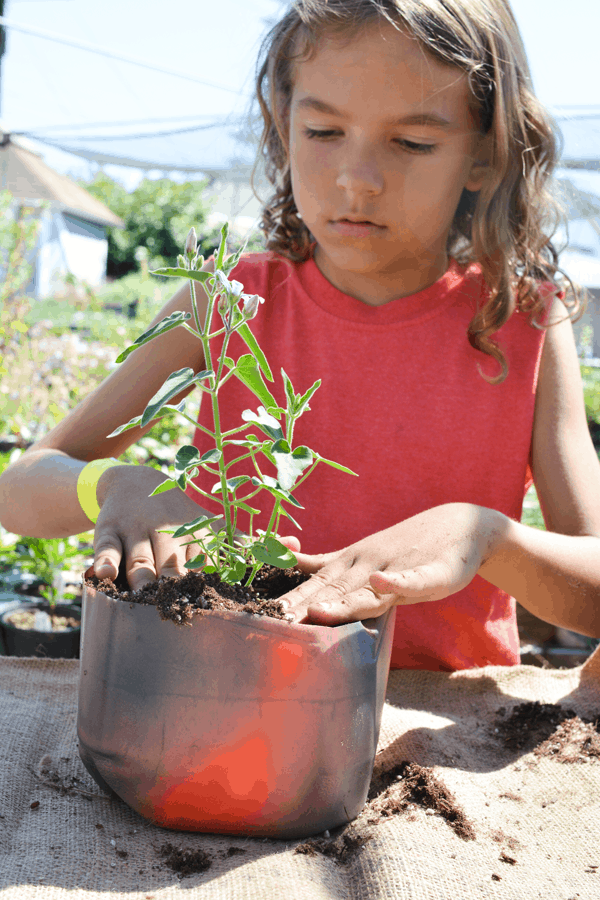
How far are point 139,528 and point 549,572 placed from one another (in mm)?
626

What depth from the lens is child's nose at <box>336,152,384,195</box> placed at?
3.52 feet

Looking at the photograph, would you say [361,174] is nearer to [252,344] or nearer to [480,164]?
[480,164]

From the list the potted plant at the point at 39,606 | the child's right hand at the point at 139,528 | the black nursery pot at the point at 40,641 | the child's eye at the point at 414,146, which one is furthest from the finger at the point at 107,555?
the black nursery pot at the point at 40,641

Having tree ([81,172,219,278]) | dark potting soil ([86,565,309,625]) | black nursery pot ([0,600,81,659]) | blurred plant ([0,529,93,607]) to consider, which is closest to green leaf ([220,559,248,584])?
dark potting soil ([86,565,309,625])

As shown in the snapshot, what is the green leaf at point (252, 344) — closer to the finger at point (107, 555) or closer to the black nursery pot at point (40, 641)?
the finger at point (107, 555)

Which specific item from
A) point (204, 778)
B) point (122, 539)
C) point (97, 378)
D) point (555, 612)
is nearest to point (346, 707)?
point (204, 778)

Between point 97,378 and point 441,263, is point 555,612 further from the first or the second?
point 97,378

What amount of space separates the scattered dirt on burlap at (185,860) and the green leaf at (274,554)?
0.82 feet

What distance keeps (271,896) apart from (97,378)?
4.18m

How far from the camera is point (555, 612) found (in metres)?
1.16

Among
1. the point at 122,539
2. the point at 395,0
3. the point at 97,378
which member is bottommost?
the point at 97,378

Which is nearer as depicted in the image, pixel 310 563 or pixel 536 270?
pixel 310 563

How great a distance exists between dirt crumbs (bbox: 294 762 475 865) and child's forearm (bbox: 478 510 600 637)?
328 millimetres

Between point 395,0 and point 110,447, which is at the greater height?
point 395,0
